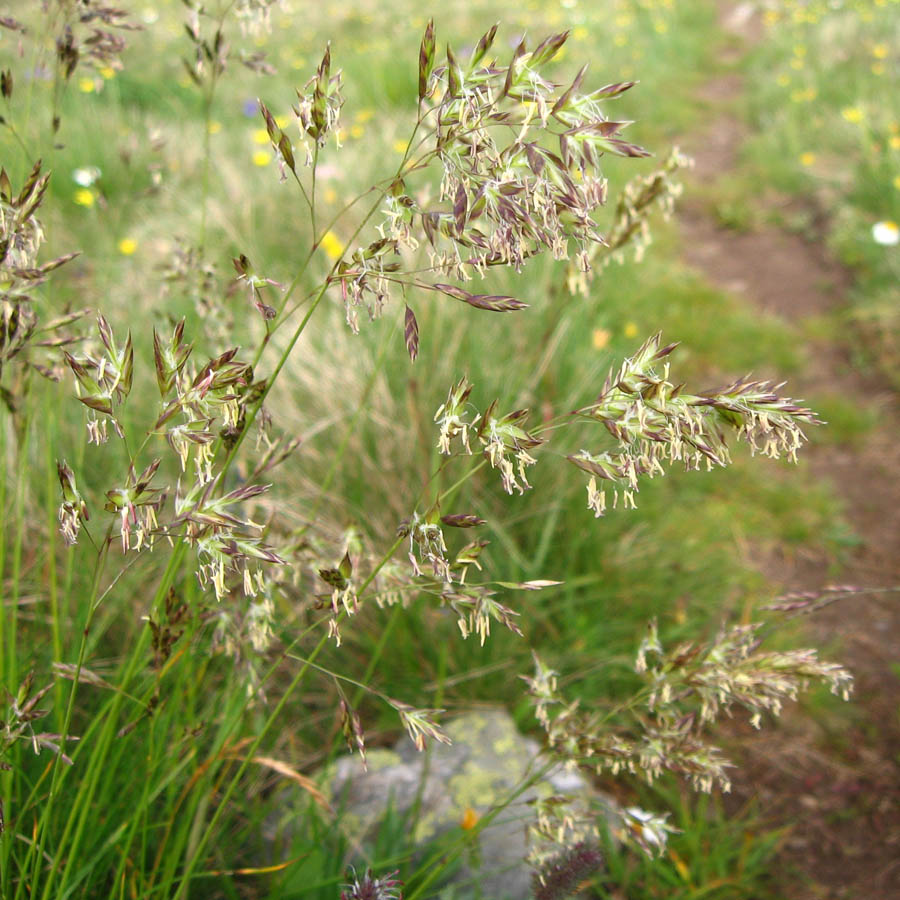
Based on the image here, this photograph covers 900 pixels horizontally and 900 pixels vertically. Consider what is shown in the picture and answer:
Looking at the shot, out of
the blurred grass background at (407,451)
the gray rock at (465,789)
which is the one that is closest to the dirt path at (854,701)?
the blurred grass background at (407,451)

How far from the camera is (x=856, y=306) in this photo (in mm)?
4605

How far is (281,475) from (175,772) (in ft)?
4.39

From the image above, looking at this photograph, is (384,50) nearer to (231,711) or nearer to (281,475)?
(281,475)

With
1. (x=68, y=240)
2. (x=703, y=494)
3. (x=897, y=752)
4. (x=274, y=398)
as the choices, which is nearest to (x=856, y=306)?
(x=703, y=494)

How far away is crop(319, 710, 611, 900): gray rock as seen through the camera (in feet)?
5.89

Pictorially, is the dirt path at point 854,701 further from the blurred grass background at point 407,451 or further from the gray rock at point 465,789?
the gray rock at point 465,789

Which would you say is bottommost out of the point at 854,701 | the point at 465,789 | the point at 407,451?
the point at 465,789

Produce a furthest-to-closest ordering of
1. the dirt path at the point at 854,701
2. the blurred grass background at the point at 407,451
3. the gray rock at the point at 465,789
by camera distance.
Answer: the dirt path at the point at 854,701
the gray rock at the point at 465,789
the blurred grass background at the point at 407,451

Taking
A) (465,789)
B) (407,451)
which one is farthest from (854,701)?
(407,451)

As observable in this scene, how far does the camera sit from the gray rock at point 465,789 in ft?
5.89

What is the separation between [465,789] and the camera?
197cm

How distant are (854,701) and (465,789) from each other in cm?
142

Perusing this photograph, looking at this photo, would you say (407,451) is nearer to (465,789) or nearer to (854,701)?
(465,789)

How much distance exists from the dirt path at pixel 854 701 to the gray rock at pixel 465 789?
66 cm
